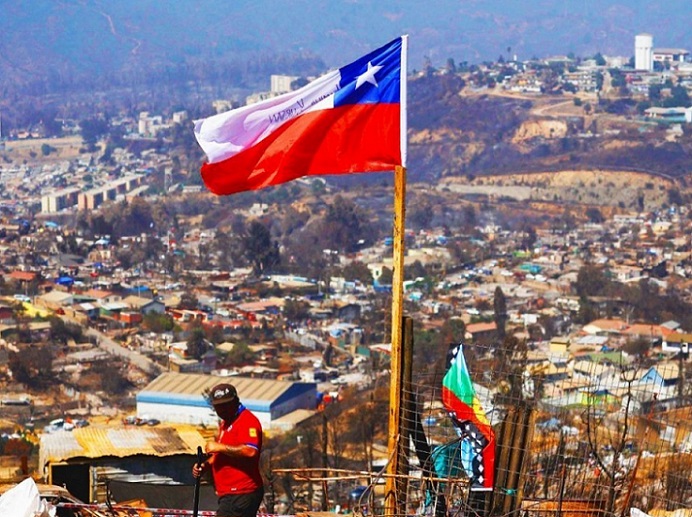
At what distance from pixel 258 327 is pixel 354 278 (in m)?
11.3

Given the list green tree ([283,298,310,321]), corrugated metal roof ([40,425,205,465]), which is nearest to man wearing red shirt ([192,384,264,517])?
corrugated metal roof ([40,425,205,465])

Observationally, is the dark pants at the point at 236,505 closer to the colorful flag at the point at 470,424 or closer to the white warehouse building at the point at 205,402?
the colorful flag at the point at 470,424

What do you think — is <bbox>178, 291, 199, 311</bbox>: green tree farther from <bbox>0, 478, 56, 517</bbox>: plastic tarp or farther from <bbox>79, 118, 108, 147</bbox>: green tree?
<bbox>79, 118, 108, 147</bbox>: green tree

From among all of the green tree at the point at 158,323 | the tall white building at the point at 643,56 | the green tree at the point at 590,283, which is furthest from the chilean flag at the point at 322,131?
the tall white building at the point at 643,56

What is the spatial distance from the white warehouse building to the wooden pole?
19793 mm

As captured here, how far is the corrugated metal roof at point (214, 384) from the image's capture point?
1133 inches

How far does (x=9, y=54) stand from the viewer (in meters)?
152

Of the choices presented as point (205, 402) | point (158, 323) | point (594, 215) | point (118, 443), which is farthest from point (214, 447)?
point (594, 215)

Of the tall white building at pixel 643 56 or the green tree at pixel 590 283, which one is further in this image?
the tall white building at pixel 643 56

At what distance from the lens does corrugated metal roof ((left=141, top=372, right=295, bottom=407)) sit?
94.4ft

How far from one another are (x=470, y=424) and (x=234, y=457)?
1260 mm

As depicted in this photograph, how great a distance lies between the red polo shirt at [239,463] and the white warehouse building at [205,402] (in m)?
20.5

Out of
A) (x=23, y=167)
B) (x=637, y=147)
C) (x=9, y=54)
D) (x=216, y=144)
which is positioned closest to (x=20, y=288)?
(x=637, y=147)

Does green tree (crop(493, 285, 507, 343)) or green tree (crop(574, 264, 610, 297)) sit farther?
green tree (crop(574, 264, 610, 297))
